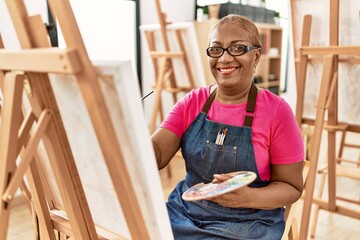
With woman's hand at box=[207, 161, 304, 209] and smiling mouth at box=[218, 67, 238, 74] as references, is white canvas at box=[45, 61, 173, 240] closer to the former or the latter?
woman's hand at box=[207, 161, 304, 209]

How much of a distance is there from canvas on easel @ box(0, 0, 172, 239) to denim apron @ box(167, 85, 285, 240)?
324 millimetres

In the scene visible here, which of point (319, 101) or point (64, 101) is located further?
point (319, 101)

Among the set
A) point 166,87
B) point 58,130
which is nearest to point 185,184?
point 58,130

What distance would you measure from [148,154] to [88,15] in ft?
8.34

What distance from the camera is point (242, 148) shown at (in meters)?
1.29

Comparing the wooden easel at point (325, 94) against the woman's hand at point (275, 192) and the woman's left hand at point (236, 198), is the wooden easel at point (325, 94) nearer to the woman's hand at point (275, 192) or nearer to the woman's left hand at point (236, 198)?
the woman's hand at point (275, 192)

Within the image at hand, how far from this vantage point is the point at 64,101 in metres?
0.93

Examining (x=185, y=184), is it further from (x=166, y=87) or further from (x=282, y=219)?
(x=166, y=87)

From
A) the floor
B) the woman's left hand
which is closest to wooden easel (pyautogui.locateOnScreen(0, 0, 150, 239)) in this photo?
the woman's left hand

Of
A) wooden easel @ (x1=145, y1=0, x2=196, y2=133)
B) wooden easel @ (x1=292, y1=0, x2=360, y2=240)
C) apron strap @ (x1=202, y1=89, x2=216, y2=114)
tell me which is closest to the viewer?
apron strap @ (x1=202, y1=89, x2=216, y2=114)

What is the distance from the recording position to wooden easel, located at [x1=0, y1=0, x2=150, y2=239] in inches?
31.0

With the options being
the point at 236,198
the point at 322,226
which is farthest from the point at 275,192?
the point at 322,226

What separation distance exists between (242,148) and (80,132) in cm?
57

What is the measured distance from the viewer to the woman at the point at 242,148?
127cm
